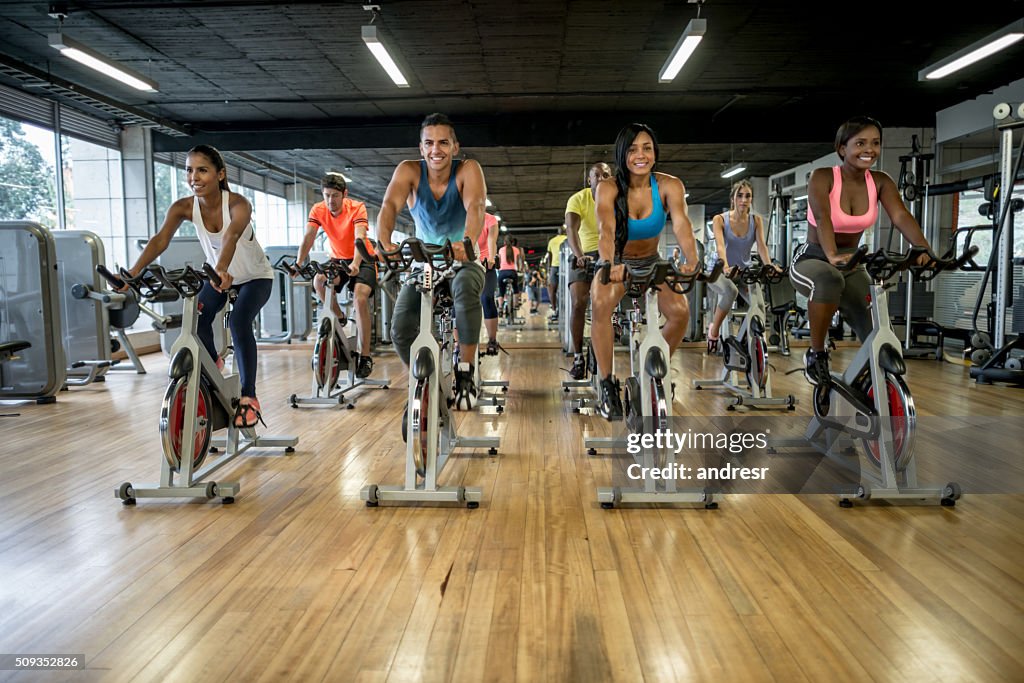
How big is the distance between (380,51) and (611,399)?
4743 mm

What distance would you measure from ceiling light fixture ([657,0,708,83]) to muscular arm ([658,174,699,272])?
3.54 metres

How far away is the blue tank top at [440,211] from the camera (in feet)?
10.6

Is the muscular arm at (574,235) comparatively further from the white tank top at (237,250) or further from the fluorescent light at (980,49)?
the fluorescent light at (980,49)

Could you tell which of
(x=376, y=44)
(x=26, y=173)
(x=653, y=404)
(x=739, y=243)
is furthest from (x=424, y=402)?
(x=26, y=173)

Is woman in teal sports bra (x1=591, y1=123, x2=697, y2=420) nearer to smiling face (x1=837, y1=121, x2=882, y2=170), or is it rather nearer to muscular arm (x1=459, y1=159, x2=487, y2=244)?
muscular arm (x1=459, y1=159, x2=487, y2=244)

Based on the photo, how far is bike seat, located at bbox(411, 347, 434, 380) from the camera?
276cm

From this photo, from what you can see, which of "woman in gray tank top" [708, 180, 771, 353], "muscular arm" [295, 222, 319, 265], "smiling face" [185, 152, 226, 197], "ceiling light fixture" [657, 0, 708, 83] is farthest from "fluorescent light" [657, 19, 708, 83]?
"smiling face" [185, 152, 226, 197]

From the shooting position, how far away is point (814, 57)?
26.7 feet

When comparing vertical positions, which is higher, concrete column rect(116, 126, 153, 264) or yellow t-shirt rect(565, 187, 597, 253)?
concrete column rect(116, 126, 153, 264)

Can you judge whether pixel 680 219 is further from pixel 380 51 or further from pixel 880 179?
pixel 380 51

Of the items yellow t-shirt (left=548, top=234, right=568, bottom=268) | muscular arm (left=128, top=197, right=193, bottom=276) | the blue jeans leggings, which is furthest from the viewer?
yellow t-shirt (left=548, top=234, right=568, bottom=268)

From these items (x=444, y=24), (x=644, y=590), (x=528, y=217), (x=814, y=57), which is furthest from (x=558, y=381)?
(x=528, y=217)

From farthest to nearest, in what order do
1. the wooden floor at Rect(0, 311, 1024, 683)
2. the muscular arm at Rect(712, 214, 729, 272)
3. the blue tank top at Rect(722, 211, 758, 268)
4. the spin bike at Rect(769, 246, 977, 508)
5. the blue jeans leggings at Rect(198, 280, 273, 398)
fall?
the blue tank top at Rect(722, 211, 758, 268), the muscular arm at Rect(712, 214, 729, 272), the blue jeans leggings at Rect(198, 280, 273, 398), the spin bike at Rect(769, 246, 977, 508), the wooden floor at Rect(0, 311, 1024, 683)

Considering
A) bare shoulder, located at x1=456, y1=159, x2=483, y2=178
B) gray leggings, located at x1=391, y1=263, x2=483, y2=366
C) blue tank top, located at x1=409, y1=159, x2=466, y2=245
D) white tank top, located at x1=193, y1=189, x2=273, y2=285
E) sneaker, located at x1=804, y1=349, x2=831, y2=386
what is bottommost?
sneaker, located at x1=804, y1=349, x2=831, y2=386
